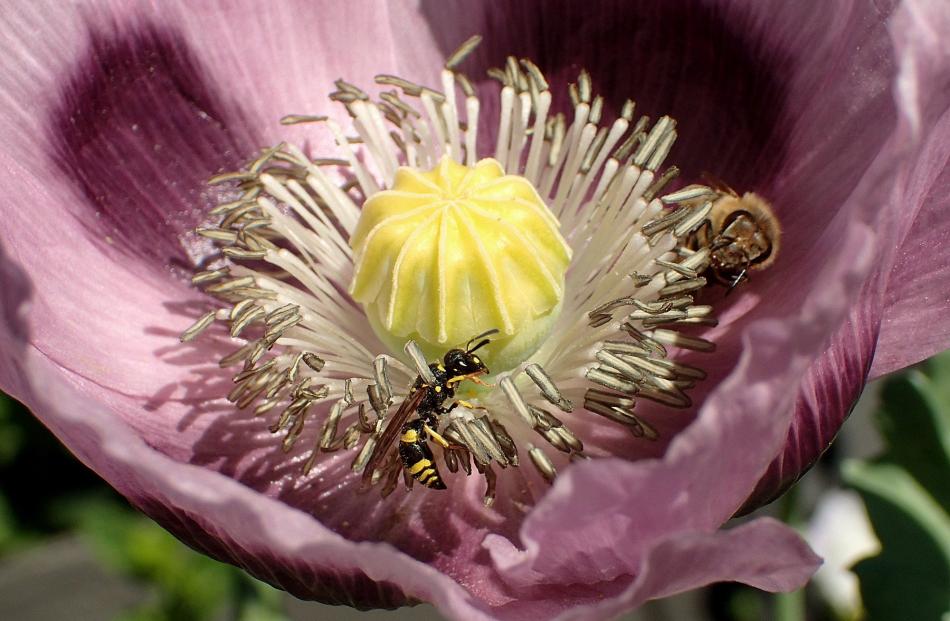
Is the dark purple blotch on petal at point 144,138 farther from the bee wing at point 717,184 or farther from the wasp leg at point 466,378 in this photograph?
the bee wing at point 717,184

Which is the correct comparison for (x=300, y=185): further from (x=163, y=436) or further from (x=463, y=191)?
(x=163, y=436)

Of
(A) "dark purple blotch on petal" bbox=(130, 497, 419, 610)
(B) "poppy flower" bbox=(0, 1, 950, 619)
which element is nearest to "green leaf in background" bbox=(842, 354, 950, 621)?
(B) "poppy flower" bbox=(0, 1, 950, 619)

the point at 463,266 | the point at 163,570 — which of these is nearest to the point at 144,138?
the point at 463,266

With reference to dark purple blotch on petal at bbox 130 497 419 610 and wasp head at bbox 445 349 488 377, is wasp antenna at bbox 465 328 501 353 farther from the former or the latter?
dark purple blotch on petal at bbox 130 497 419 610

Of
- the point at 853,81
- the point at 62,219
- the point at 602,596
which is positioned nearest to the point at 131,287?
the point at 62,219

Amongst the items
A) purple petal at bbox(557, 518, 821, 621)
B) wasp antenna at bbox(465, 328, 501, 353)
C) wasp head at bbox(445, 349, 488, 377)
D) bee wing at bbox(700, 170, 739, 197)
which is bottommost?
wasp antenna at bbox(465, 328, 501, 353)
